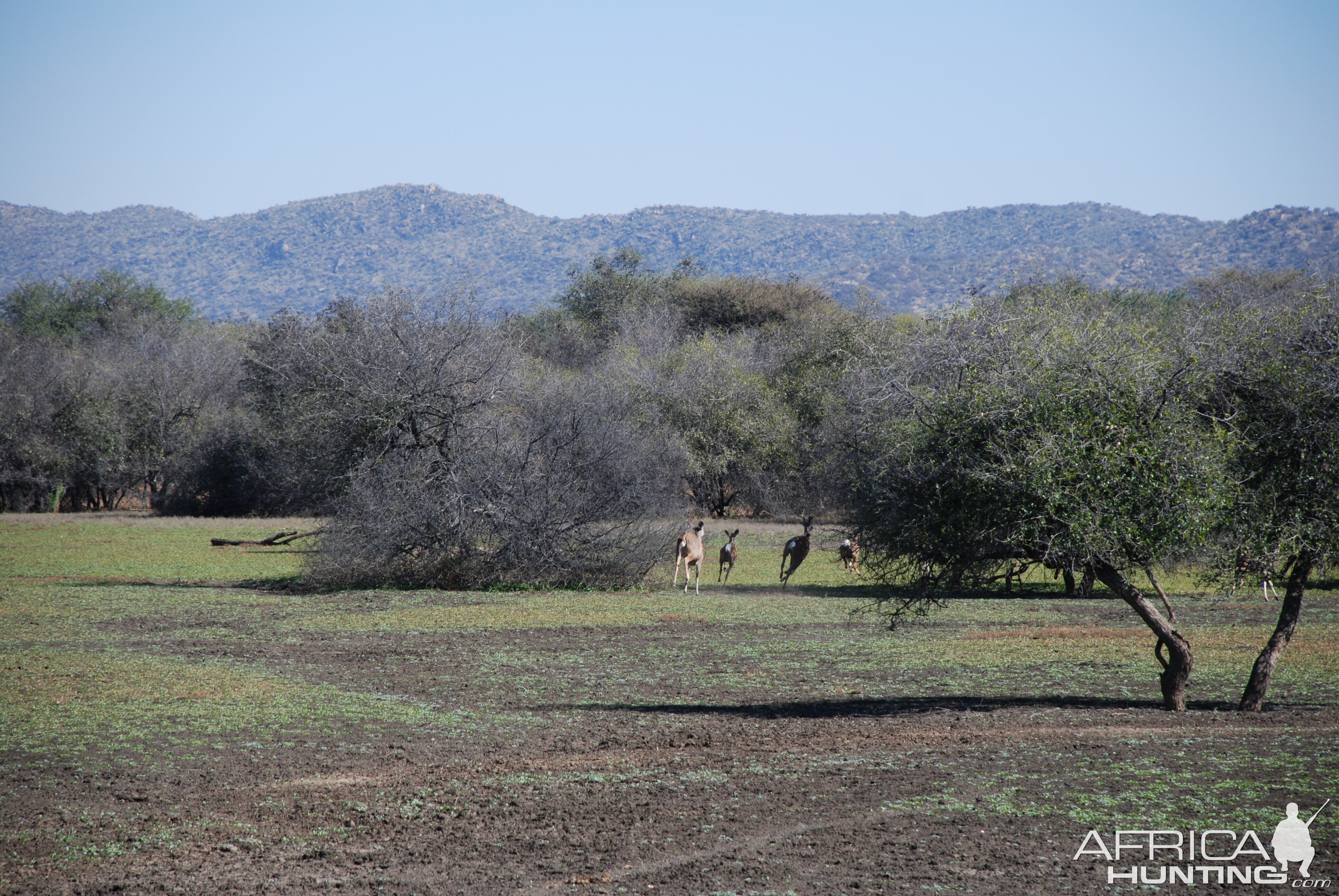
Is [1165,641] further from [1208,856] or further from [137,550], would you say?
[137,550]

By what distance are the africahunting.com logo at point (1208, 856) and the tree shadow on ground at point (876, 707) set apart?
4.39m

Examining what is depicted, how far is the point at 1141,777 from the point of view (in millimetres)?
8125

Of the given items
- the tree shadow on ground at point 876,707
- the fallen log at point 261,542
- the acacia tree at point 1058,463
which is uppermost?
the acacia tree at point 1058,463

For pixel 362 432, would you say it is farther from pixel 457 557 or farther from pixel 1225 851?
pixel 1225 851

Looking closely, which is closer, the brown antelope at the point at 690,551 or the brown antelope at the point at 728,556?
the brown antelope at the point at 690,551

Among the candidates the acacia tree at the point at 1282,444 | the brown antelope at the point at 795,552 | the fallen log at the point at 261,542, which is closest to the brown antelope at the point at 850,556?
the brown antelope at the point at 795,552

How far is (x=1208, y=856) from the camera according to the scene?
646cm

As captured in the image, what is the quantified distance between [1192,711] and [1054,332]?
172 inches

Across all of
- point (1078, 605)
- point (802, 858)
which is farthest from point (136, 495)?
point (802, 858)

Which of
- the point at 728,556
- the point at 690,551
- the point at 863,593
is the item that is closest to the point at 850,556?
the point at 863,593

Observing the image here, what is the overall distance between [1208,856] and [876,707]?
5.22 m

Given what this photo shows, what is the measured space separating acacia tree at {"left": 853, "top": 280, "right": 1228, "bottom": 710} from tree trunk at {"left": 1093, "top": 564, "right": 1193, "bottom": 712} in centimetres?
2

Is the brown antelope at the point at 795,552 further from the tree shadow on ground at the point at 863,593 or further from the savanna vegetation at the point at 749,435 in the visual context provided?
the savanna vegetation at the point at 749,435

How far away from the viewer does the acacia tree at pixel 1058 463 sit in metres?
9.60
